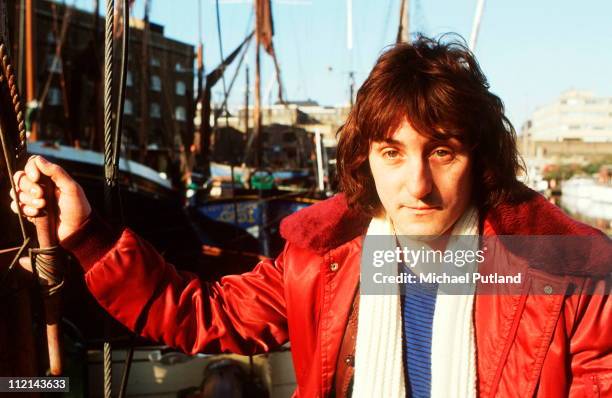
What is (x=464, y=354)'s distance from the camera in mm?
1177

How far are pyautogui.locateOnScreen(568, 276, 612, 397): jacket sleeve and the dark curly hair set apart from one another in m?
0.27

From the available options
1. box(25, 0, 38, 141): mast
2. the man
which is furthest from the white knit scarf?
box(25, 0, 38, 141): mast

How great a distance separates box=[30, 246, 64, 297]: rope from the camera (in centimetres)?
119

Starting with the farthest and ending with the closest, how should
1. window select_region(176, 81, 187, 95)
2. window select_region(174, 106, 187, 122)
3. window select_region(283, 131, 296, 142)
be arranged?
window select_region(174, 106, 187, 122), window select_region(176, 81, 187, 95), window select_region(283, 131, 296, 142)

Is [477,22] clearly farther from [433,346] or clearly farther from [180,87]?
[180,87]

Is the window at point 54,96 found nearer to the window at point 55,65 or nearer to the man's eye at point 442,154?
the window at point 55,65

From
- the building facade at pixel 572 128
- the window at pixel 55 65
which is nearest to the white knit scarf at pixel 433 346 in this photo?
the window at pixel 55 65

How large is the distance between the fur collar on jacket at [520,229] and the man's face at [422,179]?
5.0 inches

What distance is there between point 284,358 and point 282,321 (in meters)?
1.59

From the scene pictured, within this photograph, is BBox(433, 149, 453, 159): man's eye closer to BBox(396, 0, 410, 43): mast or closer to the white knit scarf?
the white knit scarf

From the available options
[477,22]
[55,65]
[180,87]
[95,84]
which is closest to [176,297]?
[477,22]

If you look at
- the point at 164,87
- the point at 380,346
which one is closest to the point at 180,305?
the point at 380,346

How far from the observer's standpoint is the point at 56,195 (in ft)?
3.82

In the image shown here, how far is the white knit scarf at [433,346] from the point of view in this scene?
1176mm
